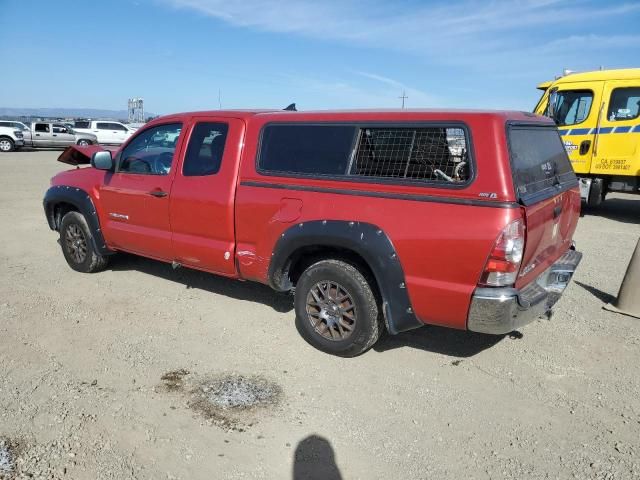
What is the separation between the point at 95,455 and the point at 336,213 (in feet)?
6.81

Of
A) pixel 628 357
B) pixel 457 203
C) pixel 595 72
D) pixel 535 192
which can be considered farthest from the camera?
pixel 595 72

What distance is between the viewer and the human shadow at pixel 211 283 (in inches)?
203

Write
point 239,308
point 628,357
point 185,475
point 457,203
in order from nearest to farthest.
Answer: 1. point 185,475
2. point 457,203
3. point 628,357
4. point 239,308

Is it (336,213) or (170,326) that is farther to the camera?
(170,326)

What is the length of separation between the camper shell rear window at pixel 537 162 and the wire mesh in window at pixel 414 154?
12.9 inches

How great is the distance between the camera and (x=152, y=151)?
5094 mm

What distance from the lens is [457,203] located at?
316 centimetres

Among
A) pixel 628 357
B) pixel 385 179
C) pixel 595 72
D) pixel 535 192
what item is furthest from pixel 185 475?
pixel 595 72

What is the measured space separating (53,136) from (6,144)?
2.21 meters

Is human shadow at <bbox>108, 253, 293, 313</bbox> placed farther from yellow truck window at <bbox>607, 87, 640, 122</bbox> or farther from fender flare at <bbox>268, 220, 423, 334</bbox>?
A: yellow truck window at <bbox>607, 87, 640, 122</bbox>

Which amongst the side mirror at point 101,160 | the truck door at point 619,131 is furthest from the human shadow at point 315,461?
the truck door at point 619,131

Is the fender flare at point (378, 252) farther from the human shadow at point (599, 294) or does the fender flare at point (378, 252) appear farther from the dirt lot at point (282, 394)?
the human shadow at point (599, 294)

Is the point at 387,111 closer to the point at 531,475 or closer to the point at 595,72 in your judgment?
the point at 531,475

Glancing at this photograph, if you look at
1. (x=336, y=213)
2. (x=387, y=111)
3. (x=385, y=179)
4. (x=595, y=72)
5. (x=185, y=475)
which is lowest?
(x=185, y=475)
